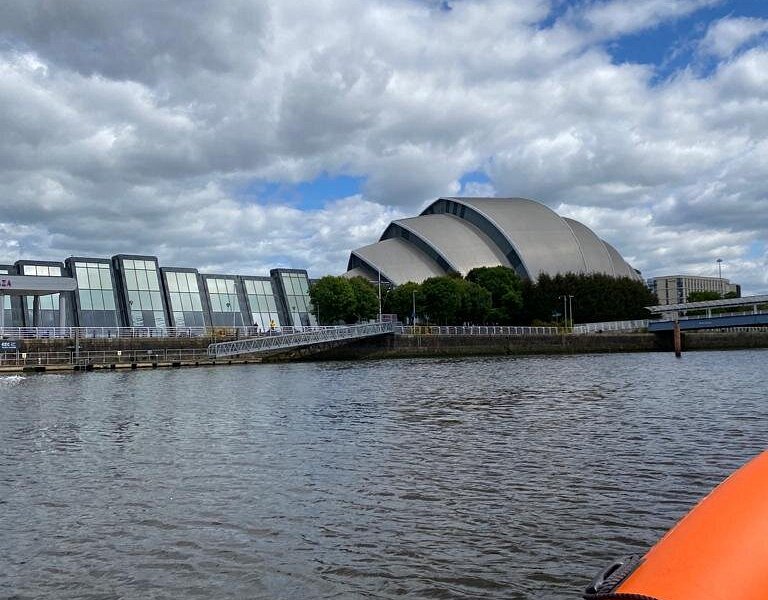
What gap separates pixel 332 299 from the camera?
232 feet

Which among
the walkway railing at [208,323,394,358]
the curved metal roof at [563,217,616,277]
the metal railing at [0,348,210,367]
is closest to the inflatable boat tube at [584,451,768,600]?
the metal railing at [0,348,210,367]

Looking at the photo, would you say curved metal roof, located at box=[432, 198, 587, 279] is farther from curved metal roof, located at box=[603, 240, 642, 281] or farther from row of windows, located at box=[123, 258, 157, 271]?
row of windows, located at box=[123, 258, 157, 271]

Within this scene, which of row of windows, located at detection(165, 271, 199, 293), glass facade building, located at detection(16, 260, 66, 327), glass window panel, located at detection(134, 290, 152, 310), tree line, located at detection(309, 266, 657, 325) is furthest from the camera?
tree line, located at detection(309, 266, 657, 325)

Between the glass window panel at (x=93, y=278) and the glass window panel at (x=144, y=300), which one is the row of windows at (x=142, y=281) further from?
the glass window panel at (x=93, y=278)

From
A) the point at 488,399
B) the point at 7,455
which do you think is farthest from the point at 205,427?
the point at 488,399

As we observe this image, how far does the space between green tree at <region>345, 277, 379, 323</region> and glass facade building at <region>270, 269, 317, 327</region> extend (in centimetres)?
432

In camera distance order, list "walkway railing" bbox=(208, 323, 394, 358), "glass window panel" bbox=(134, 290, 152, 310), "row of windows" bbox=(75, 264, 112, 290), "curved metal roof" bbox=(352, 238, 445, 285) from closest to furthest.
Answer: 1. "walkway railing" bbox=(208, 323, 394, 358)
2. "row of windows" bbox=(75, 264, 112, 290)
3. "glass window panel" bbox=(134, 290, 152, 310)
4. "curved metal roof" bbox=(352, 238, 445, 285)

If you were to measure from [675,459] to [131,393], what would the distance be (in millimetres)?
21194

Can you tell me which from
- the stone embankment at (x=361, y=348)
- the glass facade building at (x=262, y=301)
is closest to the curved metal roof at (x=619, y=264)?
the stone embankment at (x=361, y=348)

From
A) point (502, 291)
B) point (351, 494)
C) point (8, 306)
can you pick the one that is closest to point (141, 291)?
point (8, 306)

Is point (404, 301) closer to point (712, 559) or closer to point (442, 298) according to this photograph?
point (442, 298)

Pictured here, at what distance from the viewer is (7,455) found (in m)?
13.3

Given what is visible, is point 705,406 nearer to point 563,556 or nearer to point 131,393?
point 563,556

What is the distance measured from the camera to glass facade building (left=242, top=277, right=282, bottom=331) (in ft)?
240
